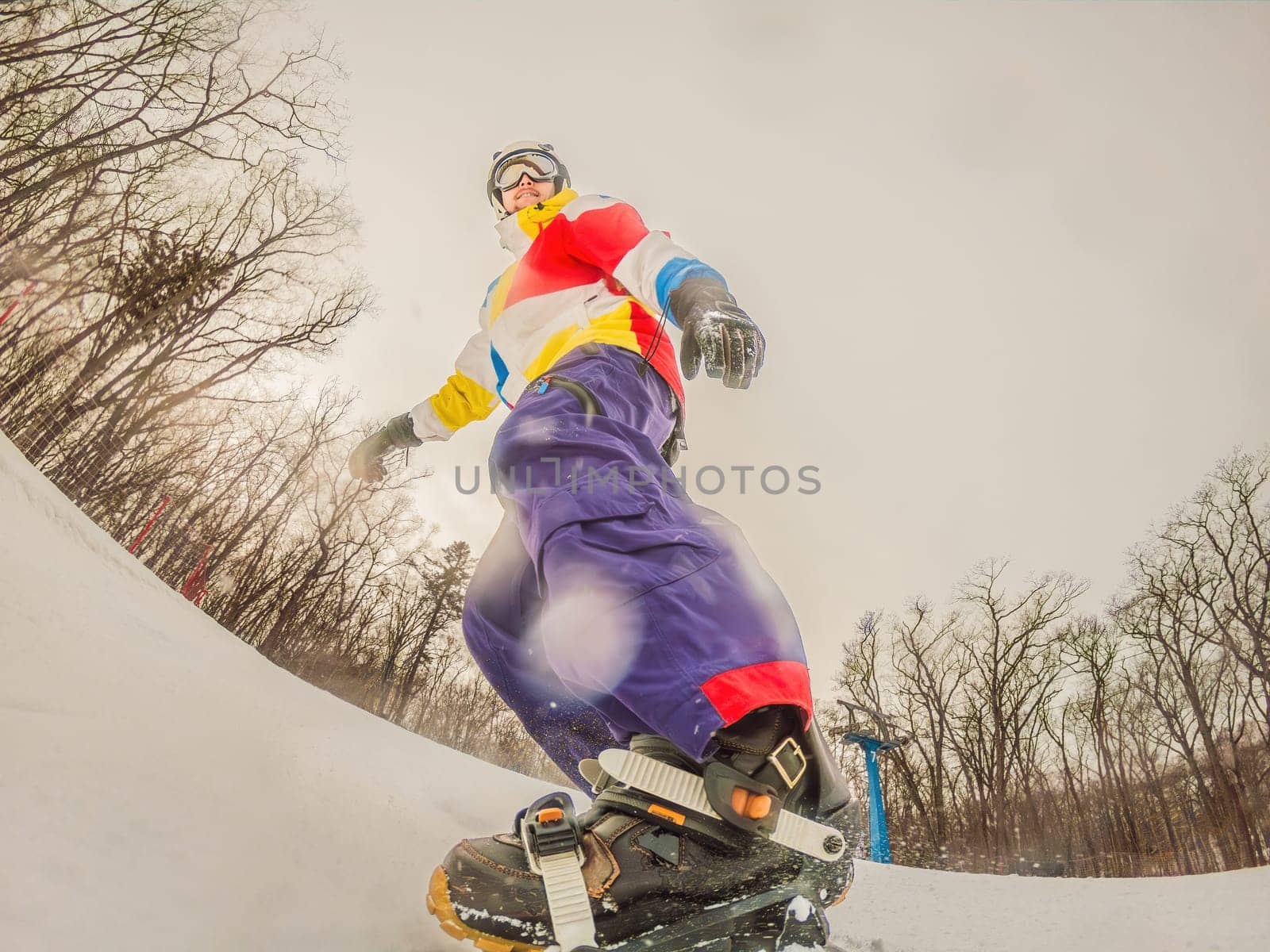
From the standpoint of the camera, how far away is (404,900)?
0.78 meters

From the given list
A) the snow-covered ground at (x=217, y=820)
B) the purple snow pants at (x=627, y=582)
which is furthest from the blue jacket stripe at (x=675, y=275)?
the snow-covered ground at (x=217, y=820)

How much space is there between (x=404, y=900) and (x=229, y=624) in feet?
33.7

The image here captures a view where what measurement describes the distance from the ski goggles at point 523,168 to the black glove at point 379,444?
2.93 feet

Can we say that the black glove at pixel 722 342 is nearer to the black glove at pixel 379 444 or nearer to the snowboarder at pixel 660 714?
the snowboarder at pixel 660 714

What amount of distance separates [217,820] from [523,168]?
195cm

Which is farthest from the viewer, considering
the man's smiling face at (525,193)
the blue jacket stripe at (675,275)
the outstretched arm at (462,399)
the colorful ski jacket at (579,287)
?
the man's smiling face at (525,193)

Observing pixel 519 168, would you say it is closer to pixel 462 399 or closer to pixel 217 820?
pixel 462 399

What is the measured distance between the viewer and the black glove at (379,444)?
1889mm

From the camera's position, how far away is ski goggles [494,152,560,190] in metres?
1.96

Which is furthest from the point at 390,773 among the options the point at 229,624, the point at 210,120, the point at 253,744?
the point at 229,624

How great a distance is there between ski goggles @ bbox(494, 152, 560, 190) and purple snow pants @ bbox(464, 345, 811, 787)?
115 centimetres

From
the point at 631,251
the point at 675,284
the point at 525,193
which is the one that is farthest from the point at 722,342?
the point at 525,193

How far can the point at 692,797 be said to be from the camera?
2.25ft

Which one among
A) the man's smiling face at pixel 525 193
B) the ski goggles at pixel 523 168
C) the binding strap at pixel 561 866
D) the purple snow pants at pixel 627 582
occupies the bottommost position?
the binding strap at pixel 561 866
